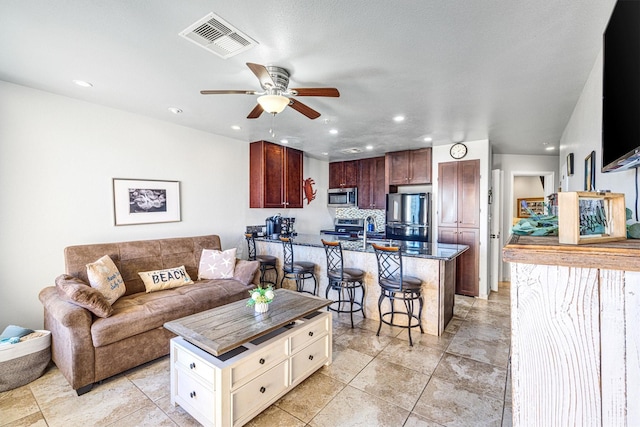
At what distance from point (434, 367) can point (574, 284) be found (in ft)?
7.55

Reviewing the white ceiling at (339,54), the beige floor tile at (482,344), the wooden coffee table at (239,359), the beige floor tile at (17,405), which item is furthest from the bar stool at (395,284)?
the beige floor tile at (17,405)

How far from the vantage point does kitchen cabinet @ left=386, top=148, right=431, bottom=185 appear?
504 centimetres

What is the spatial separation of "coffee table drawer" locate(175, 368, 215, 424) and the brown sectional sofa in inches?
30.3

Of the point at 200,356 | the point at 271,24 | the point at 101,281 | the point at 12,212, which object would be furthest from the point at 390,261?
the point at 12,212

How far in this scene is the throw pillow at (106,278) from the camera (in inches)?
104

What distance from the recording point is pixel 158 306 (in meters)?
2.66

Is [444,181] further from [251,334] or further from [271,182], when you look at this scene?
[251,334]

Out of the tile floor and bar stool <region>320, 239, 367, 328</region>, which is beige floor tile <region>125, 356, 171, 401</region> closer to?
the tile floor

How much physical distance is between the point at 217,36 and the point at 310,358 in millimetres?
2530

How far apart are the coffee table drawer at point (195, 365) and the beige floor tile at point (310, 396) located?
616mm

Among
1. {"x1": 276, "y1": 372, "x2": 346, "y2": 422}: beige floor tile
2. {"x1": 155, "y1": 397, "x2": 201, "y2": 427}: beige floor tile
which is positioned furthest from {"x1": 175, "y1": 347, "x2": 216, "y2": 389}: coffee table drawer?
{"x1": 276, "y1": 372, "x2": 346, "y2": 422}: beige floor tile

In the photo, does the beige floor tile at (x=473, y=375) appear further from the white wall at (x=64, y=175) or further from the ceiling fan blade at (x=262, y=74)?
the white wall at (x=64, y=175)

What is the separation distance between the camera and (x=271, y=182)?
4.92m

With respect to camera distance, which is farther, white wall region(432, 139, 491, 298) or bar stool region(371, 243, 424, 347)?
white wall region(432, 139, 491, 298)
